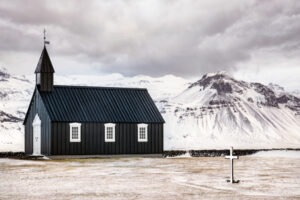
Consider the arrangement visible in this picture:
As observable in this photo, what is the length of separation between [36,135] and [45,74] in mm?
5677

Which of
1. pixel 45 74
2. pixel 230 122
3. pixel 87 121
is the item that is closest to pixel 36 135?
pixel 87 121

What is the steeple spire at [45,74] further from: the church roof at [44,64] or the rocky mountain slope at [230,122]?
the rocky mountain slope at [230,122]

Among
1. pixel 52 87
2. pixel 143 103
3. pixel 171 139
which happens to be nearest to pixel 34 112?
pixel 52 87

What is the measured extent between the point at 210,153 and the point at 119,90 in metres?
14.4

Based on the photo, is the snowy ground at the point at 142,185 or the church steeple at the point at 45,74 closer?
the snowy ground at the point at 142,185

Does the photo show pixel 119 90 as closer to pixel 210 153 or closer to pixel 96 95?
pixel 96 95

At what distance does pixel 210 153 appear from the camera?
61500 millimetres

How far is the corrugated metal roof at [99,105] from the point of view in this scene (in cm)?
4822

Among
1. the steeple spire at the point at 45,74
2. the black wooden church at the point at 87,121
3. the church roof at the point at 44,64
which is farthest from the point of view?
the church roof at the point at 44,64

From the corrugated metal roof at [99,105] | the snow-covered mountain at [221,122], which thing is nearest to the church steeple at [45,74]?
the corrugated metal roof at [99,105]

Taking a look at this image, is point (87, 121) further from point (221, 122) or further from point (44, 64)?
point (221, 122)

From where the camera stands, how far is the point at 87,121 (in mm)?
48250

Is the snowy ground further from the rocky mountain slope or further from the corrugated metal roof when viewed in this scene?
the rocky mountain slope

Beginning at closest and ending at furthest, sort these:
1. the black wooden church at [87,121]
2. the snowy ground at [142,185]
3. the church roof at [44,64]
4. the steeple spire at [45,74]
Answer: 1. the snowy ground at [142,185]
2. the black wooden church at [87,121]
3. the steeple spire at [45,74]
4. the church roof at [44,64]
